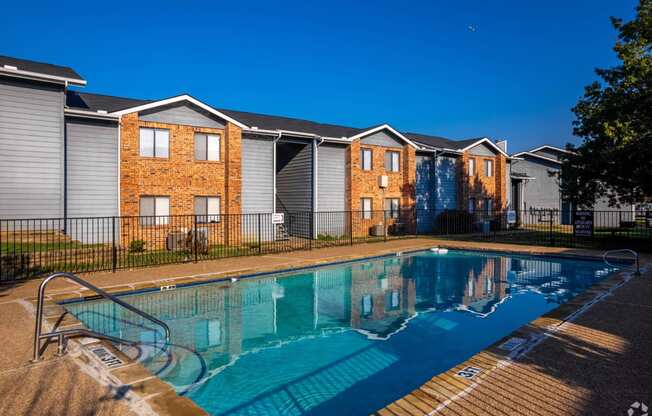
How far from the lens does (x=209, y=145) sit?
17.6 metres

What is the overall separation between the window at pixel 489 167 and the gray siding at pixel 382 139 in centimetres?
840

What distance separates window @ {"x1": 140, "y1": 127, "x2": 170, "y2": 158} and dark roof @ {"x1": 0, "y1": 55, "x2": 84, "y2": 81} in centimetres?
297

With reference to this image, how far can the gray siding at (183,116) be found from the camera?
16.1 m

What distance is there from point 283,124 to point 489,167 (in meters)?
16.5

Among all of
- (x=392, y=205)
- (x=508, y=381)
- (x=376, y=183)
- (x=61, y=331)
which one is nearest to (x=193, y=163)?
(x=376, y=183)

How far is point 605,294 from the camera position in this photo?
7.95 meters

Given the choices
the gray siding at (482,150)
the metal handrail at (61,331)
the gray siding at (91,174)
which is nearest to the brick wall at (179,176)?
the gray siding at (91,174)

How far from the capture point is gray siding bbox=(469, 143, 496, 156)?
27781 millimetres

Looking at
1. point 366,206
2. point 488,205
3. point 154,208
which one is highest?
point 488,205

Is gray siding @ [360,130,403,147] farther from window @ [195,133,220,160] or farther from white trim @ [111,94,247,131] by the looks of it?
window @ [195,133,220,160]

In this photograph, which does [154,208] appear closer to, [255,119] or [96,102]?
[96,102]

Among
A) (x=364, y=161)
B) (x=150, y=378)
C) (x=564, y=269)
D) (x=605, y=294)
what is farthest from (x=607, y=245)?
(x=150, y=378)

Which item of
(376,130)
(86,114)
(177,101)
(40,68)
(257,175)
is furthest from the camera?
(376,130)

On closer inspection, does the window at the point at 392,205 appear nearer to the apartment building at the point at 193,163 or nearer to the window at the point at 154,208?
the apartment building at the point at 193,163
